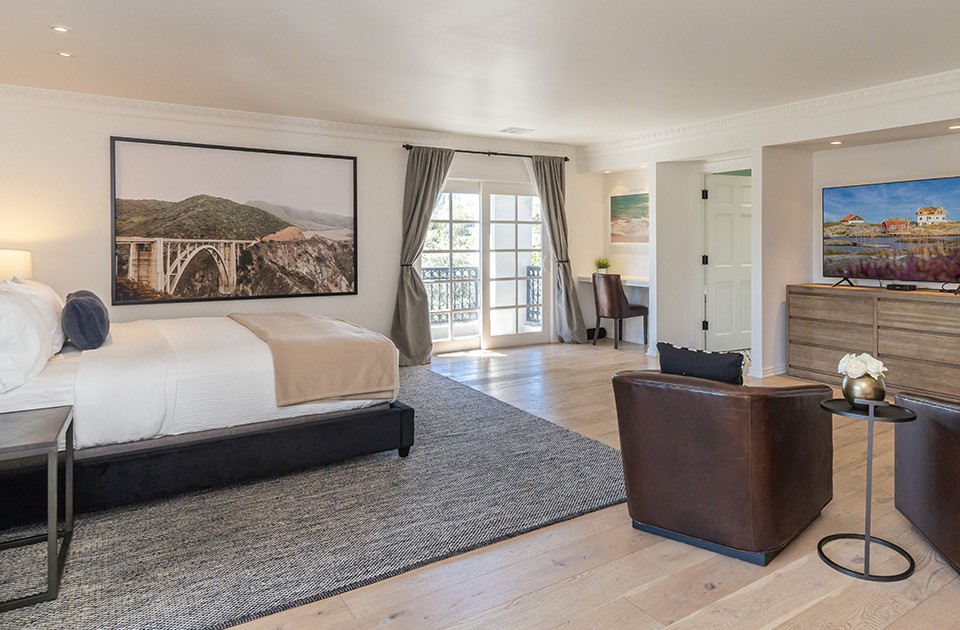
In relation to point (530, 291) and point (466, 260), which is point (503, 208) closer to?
point (466, 260)

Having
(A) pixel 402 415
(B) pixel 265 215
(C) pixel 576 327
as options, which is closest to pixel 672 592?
(A) pixel 402 415

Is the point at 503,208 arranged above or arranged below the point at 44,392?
above

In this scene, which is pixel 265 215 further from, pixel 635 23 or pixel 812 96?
pixel 812 96

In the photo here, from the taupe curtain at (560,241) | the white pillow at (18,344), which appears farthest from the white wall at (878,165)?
the white pillow at (18,344)

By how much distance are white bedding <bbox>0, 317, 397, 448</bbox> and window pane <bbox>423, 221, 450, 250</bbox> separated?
12.0ft

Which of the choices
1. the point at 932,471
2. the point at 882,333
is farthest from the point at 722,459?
the point at 882,333

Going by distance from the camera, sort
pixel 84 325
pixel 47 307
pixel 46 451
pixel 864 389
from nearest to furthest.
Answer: pixel 46 451, pixel 864 389, pixel 84 325, pixel 47 307

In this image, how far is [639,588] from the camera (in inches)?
92.0

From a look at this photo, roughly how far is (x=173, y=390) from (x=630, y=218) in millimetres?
6083

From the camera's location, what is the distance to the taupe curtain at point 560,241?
25.0 feet

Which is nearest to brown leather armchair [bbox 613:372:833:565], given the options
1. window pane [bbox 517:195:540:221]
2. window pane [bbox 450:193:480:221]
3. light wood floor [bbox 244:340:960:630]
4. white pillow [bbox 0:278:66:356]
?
light wood floor [bbox 244:340:960:630]

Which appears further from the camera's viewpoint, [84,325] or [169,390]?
[84,325]

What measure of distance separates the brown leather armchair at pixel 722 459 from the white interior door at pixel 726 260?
485 centimetres

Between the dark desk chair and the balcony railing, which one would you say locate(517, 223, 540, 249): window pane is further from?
the dark desk chair
